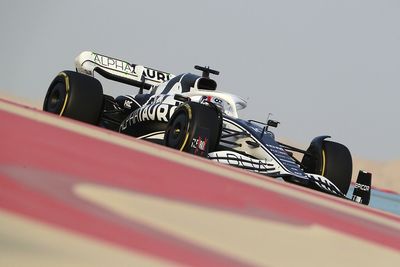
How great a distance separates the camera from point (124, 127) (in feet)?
20.2

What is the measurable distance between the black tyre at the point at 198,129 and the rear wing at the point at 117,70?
2291 millimetres

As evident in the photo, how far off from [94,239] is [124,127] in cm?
485

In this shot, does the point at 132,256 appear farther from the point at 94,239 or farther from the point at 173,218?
the point at 173,218

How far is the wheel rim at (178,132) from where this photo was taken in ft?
15.5

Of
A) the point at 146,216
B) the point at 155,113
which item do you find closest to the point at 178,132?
the point at 155,113

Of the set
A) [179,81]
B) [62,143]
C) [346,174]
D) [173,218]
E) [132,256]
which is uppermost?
[179,81]

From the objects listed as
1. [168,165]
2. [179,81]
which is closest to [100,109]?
[179,81]

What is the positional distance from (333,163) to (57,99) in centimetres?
233

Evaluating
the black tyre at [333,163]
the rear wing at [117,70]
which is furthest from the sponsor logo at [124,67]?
the black tyre at [333,163]

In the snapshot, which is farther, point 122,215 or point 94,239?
point 122,215

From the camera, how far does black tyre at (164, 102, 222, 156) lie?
4.68m

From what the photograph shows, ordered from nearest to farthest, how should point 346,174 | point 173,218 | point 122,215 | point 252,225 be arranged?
point 122,215 < point 173,218 < point 252,225 < point 346,174

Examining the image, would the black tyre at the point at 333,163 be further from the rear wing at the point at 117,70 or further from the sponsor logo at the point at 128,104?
the rear wing at the point at 117,70

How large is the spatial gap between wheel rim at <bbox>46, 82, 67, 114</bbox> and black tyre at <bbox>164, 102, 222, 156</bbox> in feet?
4.38
